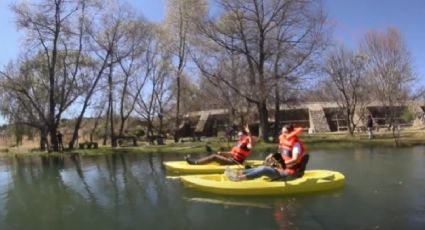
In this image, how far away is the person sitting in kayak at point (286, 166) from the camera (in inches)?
588

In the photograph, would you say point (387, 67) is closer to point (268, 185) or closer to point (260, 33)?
point (260, 33)

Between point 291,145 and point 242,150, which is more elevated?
point 291,145

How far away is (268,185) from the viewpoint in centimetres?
1455

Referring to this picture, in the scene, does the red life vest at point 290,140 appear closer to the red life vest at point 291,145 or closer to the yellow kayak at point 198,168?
the red life vest at point 291,145

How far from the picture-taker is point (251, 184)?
48.0 ft

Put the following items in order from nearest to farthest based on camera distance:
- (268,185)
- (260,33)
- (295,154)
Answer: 1. (268,185)
2. (295,154)
3. (260,33)

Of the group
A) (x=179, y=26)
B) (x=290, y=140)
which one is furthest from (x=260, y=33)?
(x=290, y=140)

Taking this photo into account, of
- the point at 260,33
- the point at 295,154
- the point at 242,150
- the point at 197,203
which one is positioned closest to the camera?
the point at 197,203

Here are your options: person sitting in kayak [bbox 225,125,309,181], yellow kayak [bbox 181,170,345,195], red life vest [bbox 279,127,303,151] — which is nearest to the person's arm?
person sitting in kayak [bbox 225,125,309,181]

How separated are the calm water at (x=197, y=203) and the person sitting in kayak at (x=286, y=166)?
0.78 m

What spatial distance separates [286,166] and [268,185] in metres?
0.98

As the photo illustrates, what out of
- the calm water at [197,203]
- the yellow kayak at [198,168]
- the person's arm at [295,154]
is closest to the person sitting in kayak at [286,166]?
the person's arm at [295,154]

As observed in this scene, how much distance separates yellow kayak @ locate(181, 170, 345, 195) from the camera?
14.6m

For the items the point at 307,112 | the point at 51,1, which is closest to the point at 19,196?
the point at 51,1
